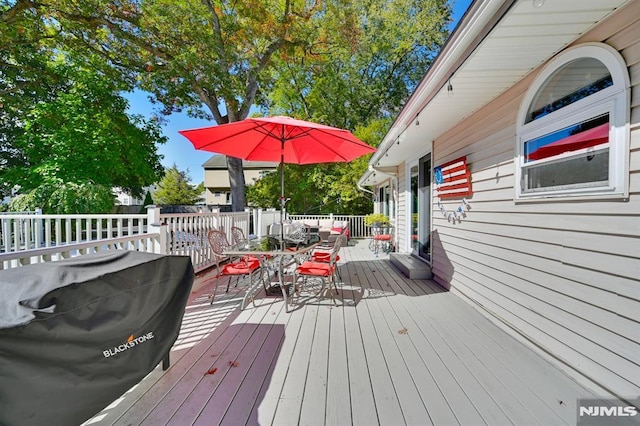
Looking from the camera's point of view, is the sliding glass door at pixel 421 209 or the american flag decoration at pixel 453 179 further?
the sliding glass door at pixel 421 209

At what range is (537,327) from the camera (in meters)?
2.37

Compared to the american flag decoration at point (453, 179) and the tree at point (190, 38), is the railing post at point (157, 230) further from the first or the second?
the tree at point (190, 38)

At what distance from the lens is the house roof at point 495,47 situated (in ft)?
5.46

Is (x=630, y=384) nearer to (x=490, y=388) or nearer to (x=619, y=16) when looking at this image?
(x=490, y=388)

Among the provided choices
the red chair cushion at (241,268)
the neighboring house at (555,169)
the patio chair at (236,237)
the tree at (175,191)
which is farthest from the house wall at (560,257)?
the tree at (175,191)

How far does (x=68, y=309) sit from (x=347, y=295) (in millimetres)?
3148

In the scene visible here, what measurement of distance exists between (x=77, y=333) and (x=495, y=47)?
3.18m

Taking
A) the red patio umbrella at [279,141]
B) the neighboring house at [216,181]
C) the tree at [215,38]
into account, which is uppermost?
the tree at [215,38]

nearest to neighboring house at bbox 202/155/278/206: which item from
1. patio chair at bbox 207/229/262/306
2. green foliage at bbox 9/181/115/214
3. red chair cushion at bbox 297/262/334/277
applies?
green foliage at bbox 9/181/115/214

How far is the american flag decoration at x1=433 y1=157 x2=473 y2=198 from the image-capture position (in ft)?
11.9

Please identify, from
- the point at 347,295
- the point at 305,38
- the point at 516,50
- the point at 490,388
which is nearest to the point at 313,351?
the point at 490,388

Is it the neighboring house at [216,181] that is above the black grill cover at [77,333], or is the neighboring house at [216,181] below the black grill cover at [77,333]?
above

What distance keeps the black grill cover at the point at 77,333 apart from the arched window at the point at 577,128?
9.94ft

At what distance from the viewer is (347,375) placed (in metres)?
2.00
